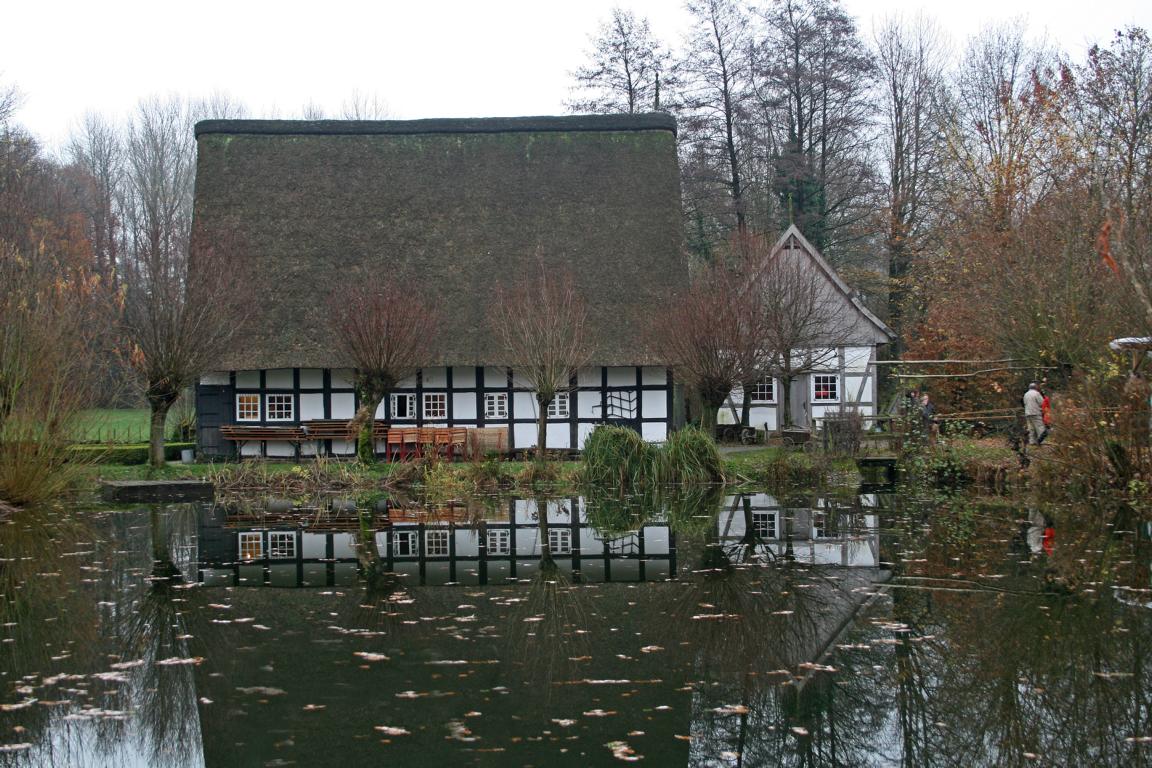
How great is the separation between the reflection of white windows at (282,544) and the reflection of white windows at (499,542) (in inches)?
83.7

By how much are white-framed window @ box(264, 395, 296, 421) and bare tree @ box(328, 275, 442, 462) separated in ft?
7.88

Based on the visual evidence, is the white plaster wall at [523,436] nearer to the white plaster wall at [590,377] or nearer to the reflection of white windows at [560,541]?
the white plaster wall at [590,377]

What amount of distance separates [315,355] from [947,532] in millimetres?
15686

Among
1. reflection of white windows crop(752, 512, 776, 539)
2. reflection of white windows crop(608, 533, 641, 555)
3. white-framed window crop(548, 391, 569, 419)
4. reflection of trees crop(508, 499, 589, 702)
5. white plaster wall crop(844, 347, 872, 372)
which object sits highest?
white plaster wall crop(844, 347, 872, 372)

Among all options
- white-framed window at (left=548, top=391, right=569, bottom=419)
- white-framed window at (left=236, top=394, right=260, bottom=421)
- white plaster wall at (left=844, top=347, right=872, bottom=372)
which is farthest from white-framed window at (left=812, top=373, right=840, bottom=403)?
white-framed window at (left=236, top=394, right=260, bottom=421)

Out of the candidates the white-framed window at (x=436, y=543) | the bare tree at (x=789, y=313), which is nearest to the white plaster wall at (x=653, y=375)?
the bare tree at (x=789, y=313)

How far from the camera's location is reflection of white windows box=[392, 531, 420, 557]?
12016mm

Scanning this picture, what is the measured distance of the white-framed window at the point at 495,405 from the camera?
26078 millimetres

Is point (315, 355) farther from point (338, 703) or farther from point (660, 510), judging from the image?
point (338, 703)

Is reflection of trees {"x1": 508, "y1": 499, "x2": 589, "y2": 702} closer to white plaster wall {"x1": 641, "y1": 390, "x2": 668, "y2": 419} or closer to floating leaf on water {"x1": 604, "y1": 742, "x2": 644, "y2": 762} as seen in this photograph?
floating leaf on water {"x1": 604, "y1": 742, "x2": 644, "y2": 762}

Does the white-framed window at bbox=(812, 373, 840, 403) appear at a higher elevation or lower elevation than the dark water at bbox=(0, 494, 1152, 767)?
higher

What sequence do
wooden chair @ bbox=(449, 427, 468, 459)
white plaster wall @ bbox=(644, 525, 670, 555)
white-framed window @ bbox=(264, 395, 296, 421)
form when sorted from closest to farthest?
1. white plaster wall @ bbox=(644, 525, 670, 555)
2. wooden chair @ bbox=(449, 427, 468, 459)
3. white-framed window @ bbox=(264, 395, 296, 421)

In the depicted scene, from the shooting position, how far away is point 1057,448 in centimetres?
1653

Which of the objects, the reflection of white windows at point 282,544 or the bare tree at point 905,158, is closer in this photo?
the reflection of white windows at point 282,544
